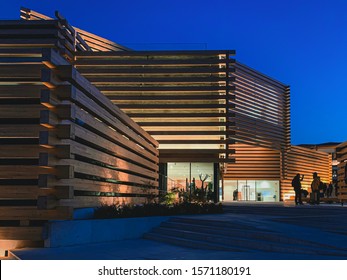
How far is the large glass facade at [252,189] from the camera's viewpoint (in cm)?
5325

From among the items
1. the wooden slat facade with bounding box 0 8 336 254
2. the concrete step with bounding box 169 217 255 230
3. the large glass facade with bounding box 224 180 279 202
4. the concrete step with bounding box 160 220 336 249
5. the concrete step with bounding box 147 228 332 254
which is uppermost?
the wooden slat facade with bounding box 0 8 336 254

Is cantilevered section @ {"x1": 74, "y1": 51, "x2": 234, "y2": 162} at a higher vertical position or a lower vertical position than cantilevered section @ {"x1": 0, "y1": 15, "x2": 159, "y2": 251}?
higher

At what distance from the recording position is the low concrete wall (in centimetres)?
1086

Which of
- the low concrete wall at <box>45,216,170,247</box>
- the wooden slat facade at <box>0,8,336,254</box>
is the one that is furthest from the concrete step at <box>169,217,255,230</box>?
the wooden slat facade at <box>0,8,336,254</box>

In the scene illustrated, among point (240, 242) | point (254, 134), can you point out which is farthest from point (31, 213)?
point (254, 134)

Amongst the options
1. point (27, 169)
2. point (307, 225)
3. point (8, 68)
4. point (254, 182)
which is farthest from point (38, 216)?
point (254, 182)

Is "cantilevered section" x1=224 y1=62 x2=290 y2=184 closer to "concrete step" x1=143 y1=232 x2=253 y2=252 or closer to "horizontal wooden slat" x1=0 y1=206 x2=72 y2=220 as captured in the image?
"concrete step" x1=143 y1=232 x2=253 y2=252

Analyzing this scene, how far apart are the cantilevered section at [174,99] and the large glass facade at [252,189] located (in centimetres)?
2397

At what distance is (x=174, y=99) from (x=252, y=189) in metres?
27.3

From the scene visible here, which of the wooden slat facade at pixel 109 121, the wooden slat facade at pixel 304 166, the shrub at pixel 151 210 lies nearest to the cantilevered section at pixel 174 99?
the wooden slat facade at pixel 109 121

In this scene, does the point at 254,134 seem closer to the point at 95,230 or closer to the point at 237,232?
the point at 237,232

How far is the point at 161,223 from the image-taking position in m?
14.5

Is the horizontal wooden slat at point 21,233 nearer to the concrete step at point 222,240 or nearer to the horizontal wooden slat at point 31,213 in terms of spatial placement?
the horizontal wooden slat at point 31,213

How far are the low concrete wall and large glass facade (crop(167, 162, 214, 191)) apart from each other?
1581cm
